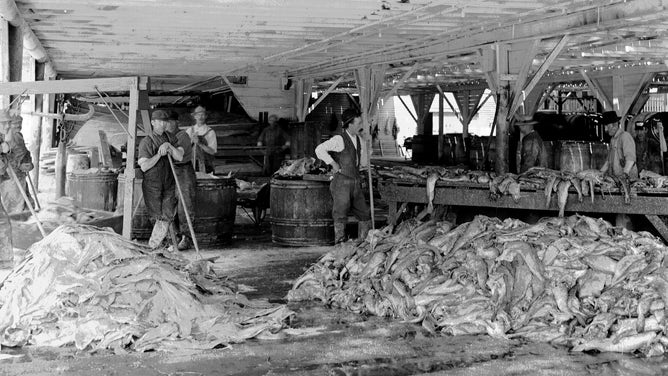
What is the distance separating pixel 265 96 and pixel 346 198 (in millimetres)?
9811

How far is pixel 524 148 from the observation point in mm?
12859

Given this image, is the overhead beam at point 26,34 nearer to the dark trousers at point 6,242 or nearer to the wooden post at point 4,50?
the wooden post at point 4,50

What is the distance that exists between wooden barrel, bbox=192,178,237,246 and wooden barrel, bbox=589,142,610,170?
18.7ft

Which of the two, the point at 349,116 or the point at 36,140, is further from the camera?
the point at 36,140

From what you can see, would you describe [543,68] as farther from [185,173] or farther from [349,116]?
[185,173]

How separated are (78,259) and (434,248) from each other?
3.68 m

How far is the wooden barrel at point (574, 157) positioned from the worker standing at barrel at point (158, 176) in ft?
18.1

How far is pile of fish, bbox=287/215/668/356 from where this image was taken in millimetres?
7254

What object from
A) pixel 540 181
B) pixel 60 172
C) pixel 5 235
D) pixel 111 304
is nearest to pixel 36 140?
pixel 60 172

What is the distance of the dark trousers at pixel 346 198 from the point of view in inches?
462

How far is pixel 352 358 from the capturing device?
22.0 feet

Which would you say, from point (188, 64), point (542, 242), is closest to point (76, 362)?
point (542, 242)

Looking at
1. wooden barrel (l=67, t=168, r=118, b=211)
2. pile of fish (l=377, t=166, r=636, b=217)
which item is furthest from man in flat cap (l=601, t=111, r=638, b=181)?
wooden barrel (l=67, t=168, r=118, b=211)

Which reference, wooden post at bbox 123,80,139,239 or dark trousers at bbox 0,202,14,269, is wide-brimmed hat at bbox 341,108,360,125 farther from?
dark trousers at bbox 0,202,14,269
